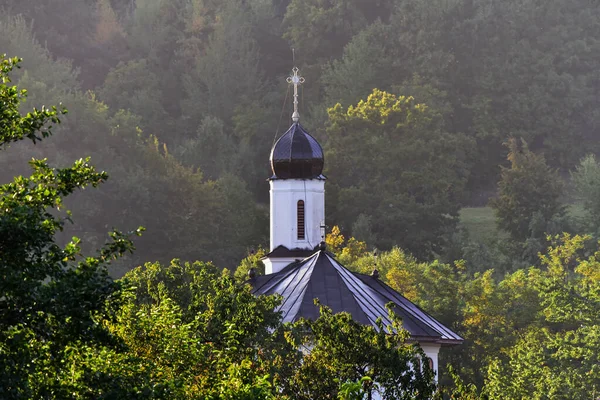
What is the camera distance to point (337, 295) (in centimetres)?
4425

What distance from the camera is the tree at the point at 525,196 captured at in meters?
85.4

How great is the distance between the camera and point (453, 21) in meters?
100

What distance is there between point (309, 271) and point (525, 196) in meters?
42.5

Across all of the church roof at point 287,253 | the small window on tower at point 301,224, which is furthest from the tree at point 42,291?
the small window on tower at point 301,224

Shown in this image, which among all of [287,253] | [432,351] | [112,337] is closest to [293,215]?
[287,253]

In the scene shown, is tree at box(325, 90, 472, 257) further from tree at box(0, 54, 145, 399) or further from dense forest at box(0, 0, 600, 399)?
tree at box(0, 54, 145, 399)

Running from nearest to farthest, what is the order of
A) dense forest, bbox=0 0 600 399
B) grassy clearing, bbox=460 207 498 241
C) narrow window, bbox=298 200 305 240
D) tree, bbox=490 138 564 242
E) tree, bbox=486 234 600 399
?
tree, bbox=486 234 600 399
dense forest, bbox=0 0 600 399
narrow window, bbox=298 200 305 240
tree, bbox=490 138 564 242
grassy clearing, bbox=460 207 498 241

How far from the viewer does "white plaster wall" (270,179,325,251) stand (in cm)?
5166

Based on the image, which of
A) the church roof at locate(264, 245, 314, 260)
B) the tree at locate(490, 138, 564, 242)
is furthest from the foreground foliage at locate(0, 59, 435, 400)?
the tree at locate(490, 138, 564, 242)

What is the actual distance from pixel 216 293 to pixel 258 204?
2311 inches

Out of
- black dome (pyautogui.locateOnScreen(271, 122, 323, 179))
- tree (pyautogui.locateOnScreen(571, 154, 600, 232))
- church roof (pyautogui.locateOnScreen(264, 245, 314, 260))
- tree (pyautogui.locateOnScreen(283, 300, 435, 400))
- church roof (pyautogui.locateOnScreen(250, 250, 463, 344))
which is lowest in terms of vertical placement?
tree (pyautogui.locateOnScreen(283, 300, 435, 400))

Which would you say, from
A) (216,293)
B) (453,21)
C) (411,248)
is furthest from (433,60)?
(216,293)

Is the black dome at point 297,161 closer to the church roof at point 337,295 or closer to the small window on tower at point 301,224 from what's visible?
the small window on tower at point 301,224

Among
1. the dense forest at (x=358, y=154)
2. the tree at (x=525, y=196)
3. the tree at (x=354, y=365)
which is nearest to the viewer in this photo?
the tree at (x=354, y=365)
